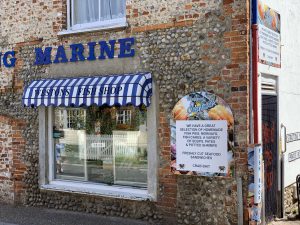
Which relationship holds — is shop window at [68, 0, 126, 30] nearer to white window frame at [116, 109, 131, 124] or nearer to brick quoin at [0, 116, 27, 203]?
white window frame at [116, 109, 131, 124]

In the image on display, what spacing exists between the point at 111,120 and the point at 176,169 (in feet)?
5.80

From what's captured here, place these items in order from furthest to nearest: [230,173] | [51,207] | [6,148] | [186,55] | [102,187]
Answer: [6,148]
[51,207]
[102,187]
[186,55]
[230,173]

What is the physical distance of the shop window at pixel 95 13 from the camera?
26.3 ft

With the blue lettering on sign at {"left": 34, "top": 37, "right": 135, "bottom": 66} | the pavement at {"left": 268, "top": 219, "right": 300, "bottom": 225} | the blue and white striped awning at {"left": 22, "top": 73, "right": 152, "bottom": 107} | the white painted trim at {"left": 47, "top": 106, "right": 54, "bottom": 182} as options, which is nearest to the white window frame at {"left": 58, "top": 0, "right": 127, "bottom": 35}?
the blue lettering on sign at {"left": 34, "top": 37, "right": 135, "bottom": 66}

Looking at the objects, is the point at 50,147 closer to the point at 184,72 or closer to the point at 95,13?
the point at 95,13

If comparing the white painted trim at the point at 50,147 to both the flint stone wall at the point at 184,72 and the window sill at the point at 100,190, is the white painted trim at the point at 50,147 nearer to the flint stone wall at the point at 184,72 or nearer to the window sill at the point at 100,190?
the window sill at the point at 100,190

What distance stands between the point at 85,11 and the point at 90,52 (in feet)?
3.39

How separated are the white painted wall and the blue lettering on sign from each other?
2.64 meters

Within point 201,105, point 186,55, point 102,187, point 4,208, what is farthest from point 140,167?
point 4,208

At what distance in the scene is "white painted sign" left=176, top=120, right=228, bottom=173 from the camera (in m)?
6.68

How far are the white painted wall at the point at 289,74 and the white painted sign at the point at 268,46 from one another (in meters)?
0.23

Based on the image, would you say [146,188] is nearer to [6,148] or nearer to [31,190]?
[31,190]

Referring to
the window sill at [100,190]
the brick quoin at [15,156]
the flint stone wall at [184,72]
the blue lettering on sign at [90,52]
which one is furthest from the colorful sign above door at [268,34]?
the brick quoin at [15,156]

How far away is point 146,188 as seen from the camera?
301 inches
